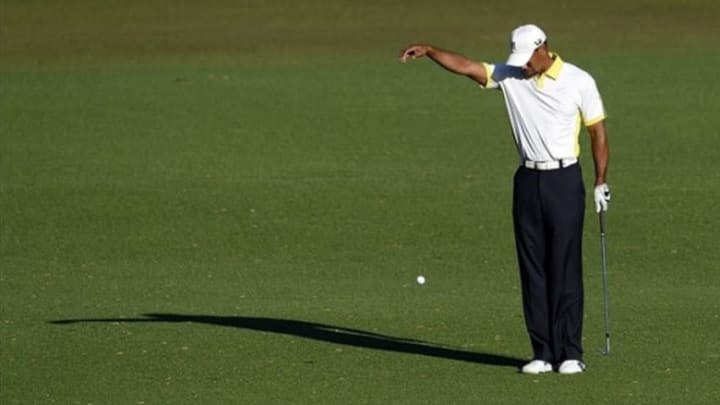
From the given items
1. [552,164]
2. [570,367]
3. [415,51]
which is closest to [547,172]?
[552,164]

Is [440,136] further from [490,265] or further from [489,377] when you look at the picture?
[489,377]

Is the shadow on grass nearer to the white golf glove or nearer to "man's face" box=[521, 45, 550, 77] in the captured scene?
the white golf glove

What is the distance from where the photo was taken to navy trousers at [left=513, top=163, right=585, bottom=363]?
13.7 meters

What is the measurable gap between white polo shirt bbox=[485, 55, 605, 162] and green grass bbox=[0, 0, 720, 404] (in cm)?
151

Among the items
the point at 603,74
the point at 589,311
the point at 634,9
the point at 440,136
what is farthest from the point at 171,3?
the point at 589,311

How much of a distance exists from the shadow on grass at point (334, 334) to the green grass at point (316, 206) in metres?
Answer: 0.04

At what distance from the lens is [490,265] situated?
19234mm

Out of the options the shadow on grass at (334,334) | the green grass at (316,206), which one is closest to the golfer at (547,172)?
the green grass at (316,206)

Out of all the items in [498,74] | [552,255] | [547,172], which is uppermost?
[498,74]

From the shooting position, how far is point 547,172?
13.6 metres

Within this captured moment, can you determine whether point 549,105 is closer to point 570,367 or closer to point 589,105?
point 589,105

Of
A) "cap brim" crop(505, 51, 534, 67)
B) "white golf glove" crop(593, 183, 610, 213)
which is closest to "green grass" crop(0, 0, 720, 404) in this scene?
"white golf glove" crop(593, 183, 610, 213)

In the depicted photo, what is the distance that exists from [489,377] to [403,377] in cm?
56

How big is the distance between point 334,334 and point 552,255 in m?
2.43
